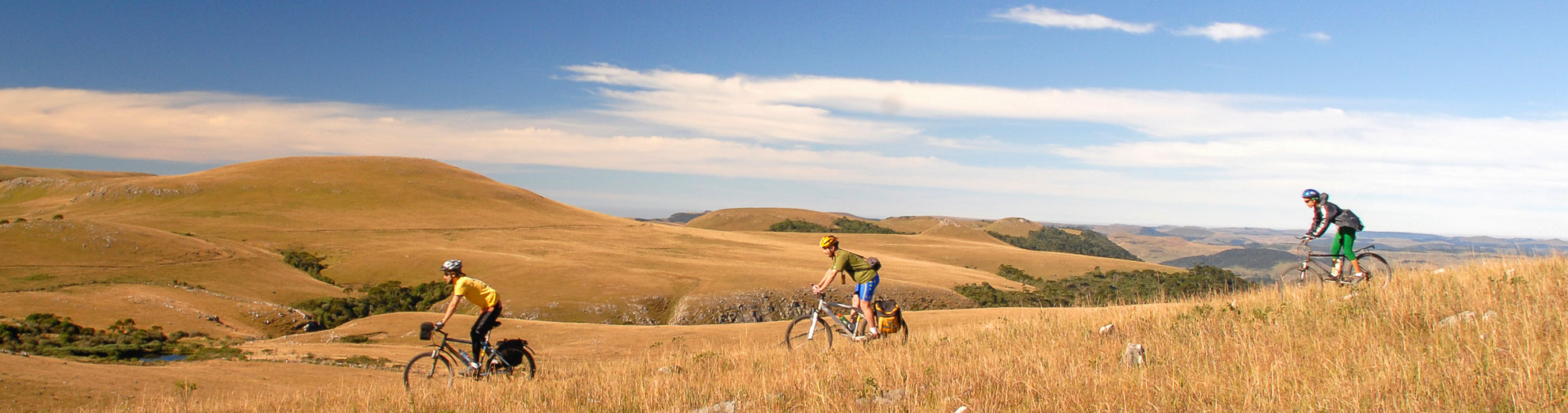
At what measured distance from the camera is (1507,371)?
6.91 m

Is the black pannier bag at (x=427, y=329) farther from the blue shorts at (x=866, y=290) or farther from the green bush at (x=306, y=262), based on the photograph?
the green bush at (x=306, y=262)

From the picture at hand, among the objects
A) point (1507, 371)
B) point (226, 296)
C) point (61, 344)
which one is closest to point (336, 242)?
point (226, 296)

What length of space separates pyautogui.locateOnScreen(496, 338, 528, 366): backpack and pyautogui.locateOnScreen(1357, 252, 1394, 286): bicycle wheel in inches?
546

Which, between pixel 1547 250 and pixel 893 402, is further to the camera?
pixel 1547 250

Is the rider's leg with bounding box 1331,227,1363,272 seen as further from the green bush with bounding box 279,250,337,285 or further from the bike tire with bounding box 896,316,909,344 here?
the green bush with bounding box 279,250,337,285

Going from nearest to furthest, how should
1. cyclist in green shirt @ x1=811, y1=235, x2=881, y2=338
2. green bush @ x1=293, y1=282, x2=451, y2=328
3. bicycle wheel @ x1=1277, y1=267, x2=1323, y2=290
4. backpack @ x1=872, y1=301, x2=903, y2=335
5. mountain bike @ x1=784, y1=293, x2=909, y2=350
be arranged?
cyclist in green shirt @ x1=811, y1=235, x2=881, y2=338, backpack @ x1=872, y1=301, x2=903, y2=335, mountain bike @ x1=784, y1=293, x2=909, y2=350, bicycle wheel @ x1=1277, y1=267, x2=1323, y2=290, green bush @ x1=293, y1=282, x2=451, y2=328

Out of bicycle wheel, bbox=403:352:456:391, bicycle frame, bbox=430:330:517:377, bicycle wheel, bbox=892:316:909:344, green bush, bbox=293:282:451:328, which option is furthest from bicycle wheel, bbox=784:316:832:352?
green bush, bbox=293:282:451:328

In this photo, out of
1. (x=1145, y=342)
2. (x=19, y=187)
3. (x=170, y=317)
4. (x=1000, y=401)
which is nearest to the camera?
(x=1000, y=401)

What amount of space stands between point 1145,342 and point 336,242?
3647 inches

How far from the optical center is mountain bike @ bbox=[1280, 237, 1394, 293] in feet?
44.5

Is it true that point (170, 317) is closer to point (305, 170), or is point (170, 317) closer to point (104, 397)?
point (104, 397)

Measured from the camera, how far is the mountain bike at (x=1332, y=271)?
534 inches

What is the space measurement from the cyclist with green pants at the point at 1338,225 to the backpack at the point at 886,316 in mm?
6846

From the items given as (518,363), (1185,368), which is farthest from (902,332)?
(518,363)
